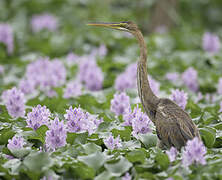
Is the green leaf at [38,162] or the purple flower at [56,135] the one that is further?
the purple flower at [56,135]

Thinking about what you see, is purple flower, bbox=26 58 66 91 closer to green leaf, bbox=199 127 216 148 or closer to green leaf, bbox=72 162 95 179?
green leaf, bbox=199 127 216 148

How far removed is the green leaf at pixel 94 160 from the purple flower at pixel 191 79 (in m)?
4.53

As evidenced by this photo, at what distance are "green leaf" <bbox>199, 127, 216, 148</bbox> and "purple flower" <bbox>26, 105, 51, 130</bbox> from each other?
1.67 meters

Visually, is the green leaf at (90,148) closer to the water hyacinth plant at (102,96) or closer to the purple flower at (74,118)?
the water hyacinth plant at (102,96)

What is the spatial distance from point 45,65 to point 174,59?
3456mm

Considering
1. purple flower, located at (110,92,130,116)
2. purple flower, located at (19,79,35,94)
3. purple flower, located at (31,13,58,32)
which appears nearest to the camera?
purple flower, located at (110,92,130,116)

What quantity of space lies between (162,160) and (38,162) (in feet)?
3.68

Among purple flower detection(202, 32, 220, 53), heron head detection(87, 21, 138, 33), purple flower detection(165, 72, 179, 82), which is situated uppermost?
heron head detection(87, 21, 138, 33)

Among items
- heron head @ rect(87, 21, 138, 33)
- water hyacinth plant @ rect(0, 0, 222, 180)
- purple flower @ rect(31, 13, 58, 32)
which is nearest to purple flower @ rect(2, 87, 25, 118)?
water hyacinth plant @ rect(0, 0, 222, 180)

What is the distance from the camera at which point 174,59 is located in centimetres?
1080

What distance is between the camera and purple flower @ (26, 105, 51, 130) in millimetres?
4934

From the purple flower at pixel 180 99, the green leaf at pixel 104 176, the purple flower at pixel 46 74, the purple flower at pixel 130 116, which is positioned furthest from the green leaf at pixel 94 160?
the purple flower at pixel 46 74

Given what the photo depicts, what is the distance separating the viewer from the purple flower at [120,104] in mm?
6090

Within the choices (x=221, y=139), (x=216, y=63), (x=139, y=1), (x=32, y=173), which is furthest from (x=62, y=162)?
(x=139, y=1)
